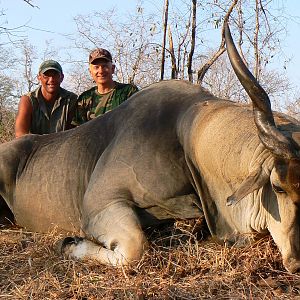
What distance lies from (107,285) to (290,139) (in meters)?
1.10

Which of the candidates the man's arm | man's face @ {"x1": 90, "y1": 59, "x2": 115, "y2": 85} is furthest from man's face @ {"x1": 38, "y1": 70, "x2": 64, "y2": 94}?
man's face @ {"x1": 90, "y1": 59, "x2": 115, "y2": 85}

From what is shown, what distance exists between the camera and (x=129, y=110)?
413 cm

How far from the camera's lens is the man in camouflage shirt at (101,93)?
5973mm

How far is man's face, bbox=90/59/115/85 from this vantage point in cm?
604

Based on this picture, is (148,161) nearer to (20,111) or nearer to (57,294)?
(57,294)

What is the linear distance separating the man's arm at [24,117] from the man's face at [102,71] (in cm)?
70

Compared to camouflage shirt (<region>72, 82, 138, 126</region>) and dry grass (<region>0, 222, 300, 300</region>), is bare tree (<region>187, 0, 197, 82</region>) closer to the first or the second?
camouflage shirt (<region>72, 82, 138, 126</region>)

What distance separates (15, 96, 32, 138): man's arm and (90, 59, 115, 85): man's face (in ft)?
2.30

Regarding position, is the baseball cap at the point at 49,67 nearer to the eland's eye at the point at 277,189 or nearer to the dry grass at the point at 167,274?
the dry grass at the point at 167,274

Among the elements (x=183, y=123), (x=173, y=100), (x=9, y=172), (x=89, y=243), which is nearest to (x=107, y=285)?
(x=89, y=243)

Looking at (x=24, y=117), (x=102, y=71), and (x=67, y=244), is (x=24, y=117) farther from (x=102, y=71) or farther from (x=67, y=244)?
(x=67, y=244)

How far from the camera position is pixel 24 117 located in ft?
19.2

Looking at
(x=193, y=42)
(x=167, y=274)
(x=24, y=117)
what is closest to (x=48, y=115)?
(x=24, y=117)

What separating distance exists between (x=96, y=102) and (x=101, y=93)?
11 centimetres
